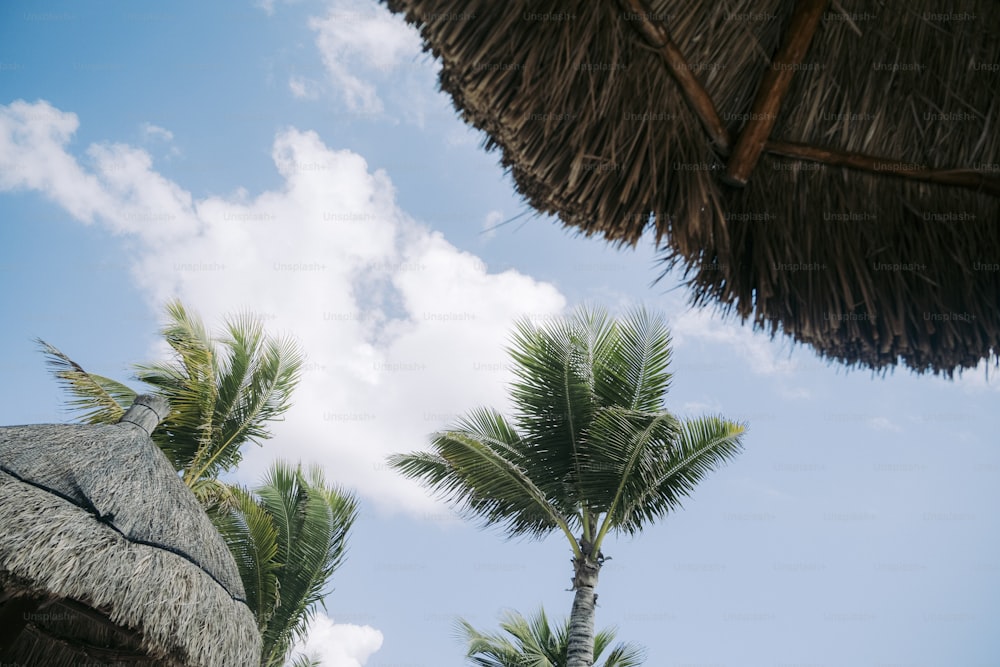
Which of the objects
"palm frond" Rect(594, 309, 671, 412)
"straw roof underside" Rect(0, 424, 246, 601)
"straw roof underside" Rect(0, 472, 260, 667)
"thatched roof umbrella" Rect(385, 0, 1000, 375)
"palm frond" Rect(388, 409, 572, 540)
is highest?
"palm frond" Rect(594, 309, 671, 412)

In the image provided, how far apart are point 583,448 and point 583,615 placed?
7.27ft

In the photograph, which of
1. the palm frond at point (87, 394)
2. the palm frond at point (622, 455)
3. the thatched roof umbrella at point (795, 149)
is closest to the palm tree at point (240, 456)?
the palm frond at point (87, 394)

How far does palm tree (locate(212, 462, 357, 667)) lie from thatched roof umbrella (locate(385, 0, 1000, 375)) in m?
10.8

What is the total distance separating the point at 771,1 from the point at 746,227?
0.70 meters

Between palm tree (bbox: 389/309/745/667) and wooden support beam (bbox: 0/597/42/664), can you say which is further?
palm tree (bbox: 389/309/745/667)

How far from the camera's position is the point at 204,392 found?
37.6 ft

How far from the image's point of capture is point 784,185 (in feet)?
7.89

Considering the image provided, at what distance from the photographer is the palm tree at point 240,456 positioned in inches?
451

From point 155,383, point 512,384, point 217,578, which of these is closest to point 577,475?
point 512,384

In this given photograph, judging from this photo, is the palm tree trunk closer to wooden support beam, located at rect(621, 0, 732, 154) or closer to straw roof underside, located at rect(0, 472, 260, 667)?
straw roof underside, located at rect(0, 472, 260, 667)

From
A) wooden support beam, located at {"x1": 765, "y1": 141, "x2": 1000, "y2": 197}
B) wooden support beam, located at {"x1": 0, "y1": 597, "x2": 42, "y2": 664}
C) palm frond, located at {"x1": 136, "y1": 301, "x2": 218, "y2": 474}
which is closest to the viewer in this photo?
wooden support beam, located at {"x1": 765, "y1": 141, "x2": 1000, "y2": 197}

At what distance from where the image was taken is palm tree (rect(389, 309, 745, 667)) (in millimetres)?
9562

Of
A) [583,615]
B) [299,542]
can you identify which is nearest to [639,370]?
[583,615]

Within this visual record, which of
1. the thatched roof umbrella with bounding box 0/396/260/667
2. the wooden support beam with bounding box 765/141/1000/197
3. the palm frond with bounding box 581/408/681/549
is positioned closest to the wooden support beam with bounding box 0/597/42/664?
the thatched roof umbrella with bounding box 0/396/260/667
